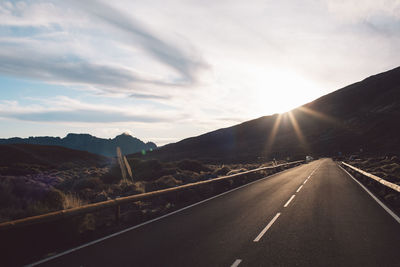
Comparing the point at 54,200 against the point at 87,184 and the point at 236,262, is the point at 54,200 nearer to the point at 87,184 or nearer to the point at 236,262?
the point at 236,262

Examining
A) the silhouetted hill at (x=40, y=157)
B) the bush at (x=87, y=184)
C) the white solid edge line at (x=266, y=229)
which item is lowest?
the white solid edge line at (x=266, y=229)

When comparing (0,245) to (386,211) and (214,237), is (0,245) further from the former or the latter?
(386,211)

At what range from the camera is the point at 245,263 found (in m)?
5.25

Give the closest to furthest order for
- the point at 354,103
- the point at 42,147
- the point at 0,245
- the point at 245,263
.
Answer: the point at 245,263
the point at 0,245
the point at 42,147
the point at 354,103

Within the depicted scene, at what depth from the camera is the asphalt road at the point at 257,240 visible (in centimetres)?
546

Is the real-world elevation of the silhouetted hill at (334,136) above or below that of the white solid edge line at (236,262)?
above

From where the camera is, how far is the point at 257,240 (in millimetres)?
6773

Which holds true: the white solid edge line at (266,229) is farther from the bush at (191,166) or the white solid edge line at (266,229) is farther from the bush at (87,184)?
the bush at (191,166)

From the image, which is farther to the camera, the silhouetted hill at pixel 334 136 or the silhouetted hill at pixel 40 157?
the silhouetted hill at pixel 334 136

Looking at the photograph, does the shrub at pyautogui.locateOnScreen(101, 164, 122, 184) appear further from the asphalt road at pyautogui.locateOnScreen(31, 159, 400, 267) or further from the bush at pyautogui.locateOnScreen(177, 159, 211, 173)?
the asphalt road at pyautogui.locateOnScreen(31, 159, 400, 267)

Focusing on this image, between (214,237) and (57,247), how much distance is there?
146 inches

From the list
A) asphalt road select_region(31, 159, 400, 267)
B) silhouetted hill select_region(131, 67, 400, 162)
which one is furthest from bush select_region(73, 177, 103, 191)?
silhouetted hill select_region(131, 67, 400, 162)

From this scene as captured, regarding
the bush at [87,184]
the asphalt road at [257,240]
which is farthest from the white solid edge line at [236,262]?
the bush at [87,184]

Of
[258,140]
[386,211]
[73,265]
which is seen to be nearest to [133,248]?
[73,265]
